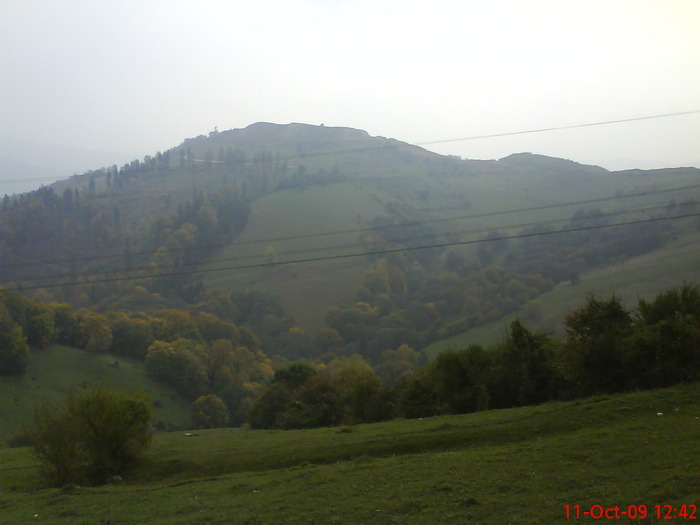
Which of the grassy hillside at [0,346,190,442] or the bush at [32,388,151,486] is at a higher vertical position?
the bush at [32,388,151,486]

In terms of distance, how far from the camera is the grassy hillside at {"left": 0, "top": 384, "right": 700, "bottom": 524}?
1377 cm

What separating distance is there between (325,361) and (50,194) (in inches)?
4279

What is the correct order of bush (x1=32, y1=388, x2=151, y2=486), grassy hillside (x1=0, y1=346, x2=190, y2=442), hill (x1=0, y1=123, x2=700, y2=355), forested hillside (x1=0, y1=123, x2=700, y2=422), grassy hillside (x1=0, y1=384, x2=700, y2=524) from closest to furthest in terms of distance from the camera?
1. grassy hillside (x1=0, y1=384, x2=700, y2=524)
2. bush (x1=32, y1=388, x2=151, y2=486)
3. grassy hillside (x1=0, y1=346, x2=190, y2=442)
4. forested hillside (x1=0, y1=123, x2=700, y2=422)
5. hill (x1=0, y1=123, x2=700, y2=355)

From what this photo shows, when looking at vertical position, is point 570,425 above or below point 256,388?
above

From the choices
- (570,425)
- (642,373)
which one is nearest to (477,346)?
(642,373)

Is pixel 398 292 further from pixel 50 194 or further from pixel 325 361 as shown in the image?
pixel 50 194

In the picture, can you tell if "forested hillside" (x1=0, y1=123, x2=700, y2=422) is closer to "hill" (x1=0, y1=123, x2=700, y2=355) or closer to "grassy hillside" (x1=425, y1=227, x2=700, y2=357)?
"hill" (x1=0, y1=123, x2=700, y2=355)

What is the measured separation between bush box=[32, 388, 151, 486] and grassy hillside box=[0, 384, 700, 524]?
1.28m

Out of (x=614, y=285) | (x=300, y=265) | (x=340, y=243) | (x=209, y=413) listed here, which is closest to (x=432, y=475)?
(x=209, y=413)

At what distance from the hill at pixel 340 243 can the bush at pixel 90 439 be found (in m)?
64.6

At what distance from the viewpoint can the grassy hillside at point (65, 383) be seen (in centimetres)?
6675

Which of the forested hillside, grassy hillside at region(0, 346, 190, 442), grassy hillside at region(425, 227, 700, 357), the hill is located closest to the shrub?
grassy hillside at region(0, 346, 190, 442)

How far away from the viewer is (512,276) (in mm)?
114188

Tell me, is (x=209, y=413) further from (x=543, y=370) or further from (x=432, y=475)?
(x=432, y=475)
